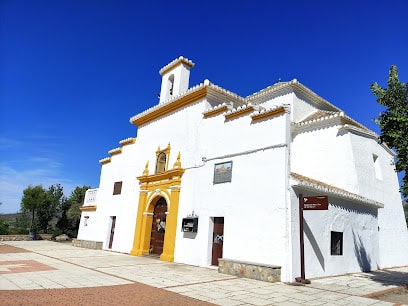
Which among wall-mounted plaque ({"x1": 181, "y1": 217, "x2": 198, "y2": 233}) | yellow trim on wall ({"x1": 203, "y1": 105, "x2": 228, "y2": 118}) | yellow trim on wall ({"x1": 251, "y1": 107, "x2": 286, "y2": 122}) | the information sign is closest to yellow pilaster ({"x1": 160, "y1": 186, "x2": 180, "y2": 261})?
wall-mounted plaque ({"x1": 181, "y1": 217, "x2": 198, "y2": 233})

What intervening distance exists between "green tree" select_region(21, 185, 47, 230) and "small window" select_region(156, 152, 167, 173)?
15.7 m

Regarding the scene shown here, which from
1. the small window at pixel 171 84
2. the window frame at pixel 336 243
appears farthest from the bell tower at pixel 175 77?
the window frame at pixel 336 243

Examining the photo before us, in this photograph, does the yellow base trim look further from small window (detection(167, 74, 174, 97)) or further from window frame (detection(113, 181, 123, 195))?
small window (detection(167, 74, 174, 97))

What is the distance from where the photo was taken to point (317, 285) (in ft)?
25.4

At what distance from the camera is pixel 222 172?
10664 millimetres

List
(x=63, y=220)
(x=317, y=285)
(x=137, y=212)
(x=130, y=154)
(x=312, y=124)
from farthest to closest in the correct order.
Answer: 1. (x=63, y=220)
2. (x=130, y=154)
3. (x=137, y=212)
4. (x=312, y=124)
5. (x=317, y=285)

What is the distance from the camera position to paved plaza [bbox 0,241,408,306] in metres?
5.34

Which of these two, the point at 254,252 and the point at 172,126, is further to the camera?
the point at 172,126

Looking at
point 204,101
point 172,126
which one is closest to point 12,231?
point 172,126

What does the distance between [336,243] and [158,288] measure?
6529mm

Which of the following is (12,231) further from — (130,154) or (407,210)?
(407,210)

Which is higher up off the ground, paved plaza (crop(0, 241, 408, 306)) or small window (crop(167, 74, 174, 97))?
small window (crop(167, 74, 174, 97))

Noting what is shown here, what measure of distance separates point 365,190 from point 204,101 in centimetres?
777

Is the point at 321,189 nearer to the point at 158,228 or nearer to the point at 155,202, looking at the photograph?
the point at 158,228
